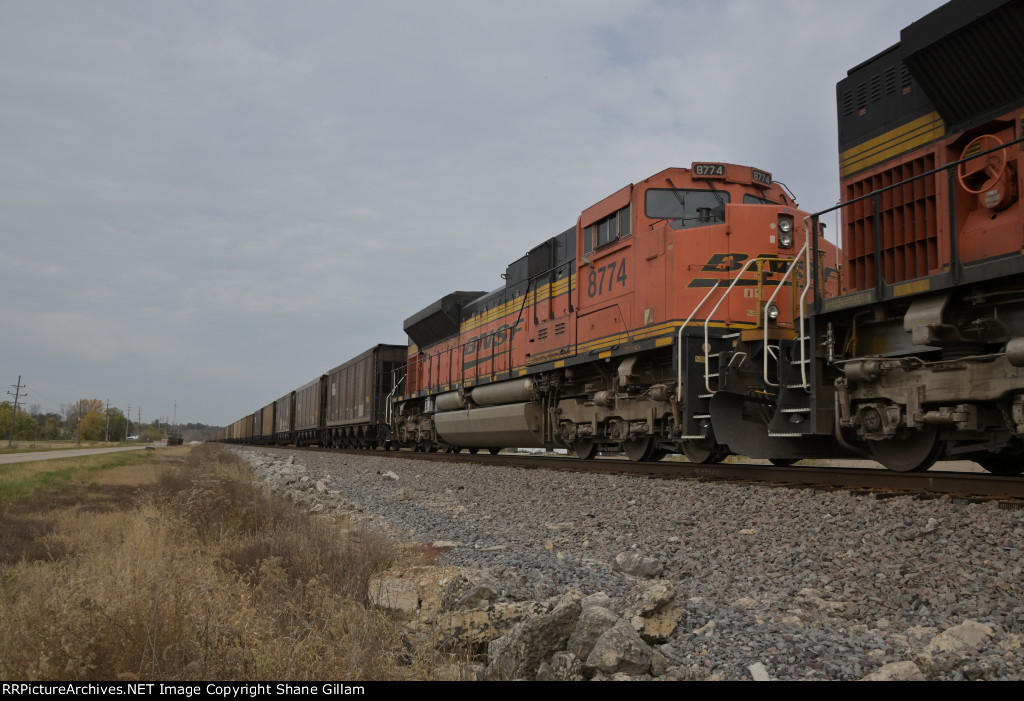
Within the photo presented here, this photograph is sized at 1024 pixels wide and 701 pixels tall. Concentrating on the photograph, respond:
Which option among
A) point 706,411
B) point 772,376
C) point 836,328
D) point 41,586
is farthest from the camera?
point 706,411

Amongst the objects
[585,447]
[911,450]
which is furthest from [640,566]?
[585,447]

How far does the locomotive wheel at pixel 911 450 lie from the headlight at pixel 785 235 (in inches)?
128

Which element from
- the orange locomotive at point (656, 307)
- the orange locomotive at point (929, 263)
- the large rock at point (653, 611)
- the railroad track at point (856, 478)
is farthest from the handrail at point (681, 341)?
the large rock at point (653, 611)

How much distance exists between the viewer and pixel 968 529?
4.32 m

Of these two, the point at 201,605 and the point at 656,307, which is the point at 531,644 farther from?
the point at 656,307

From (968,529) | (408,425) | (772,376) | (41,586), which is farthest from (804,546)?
(408,425)

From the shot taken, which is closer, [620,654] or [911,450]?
[620,654]

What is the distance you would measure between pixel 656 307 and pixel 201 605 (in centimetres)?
706

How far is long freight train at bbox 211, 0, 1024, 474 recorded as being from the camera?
562cm

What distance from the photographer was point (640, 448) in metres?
10.4

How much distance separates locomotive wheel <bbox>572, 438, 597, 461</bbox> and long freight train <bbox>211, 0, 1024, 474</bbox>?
0.09m

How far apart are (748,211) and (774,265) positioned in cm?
77

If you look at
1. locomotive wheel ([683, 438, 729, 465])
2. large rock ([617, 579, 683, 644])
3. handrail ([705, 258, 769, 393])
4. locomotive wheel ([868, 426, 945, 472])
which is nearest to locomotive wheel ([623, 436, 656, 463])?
locomotive wheel ([683, 438, 729, 465])

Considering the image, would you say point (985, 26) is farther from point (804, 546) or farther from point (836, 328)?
point (804, 546)
